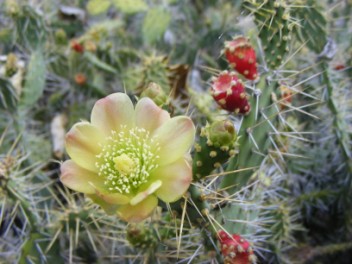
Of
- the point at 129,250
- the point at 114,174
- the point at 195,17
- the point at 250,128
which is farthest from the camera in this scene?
the point at 195,17

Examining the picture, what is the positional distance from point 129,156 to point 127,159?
1.4 inches

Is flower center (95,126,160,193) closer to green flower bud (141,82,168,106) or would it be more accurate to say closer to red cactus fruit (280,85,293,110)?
green flower bud (141,82,168,106)

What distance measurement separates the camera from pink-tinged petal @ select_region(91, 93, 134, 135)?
34.9 inches

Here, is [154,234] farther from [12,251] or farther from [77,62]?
[77,62]

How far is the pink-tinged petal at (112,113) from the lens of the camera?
89 cm

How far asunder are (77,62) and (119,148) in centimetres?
99

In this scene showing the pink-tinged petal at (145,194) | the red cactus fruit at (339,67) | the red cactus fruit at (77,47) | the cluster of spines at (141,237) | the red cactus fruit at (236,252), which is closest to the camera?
the pink-tinged petal at (145,194)

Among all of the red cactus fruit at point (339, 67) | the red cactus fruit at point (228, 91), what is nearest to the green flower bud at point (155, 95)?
the red cactus fruit at point (228, 91)

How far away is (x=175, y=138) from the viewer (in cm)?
85

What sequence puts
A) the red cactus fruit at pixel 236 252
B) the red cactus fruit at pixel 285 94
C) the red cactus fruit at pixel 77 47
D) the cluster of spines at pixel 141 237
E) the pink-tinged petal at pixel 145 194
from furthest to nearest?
1. the red cactus fruit at pixel 77 47
2. the red cactus fruit at pixel 285 94
3. the cluster of spines at pixel 141 237
4. the red cactus fruit at pixel 236 252
5. the pink-tinged petal at pixel 145 194

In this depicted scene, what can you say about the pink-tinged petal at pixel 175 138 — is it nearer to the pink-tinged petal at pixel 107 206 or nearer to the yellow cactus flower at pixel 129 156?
the yellow cactus flower at pixel 129 156

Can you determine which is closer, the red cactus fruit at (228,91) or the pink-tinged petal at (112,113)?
the pink-tinged petal at (112,113)

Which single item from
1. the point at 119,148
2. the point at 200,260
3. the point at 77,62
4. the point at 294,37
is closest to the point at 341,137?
the point at 294,37

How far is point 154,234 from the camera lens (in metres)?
1.12
